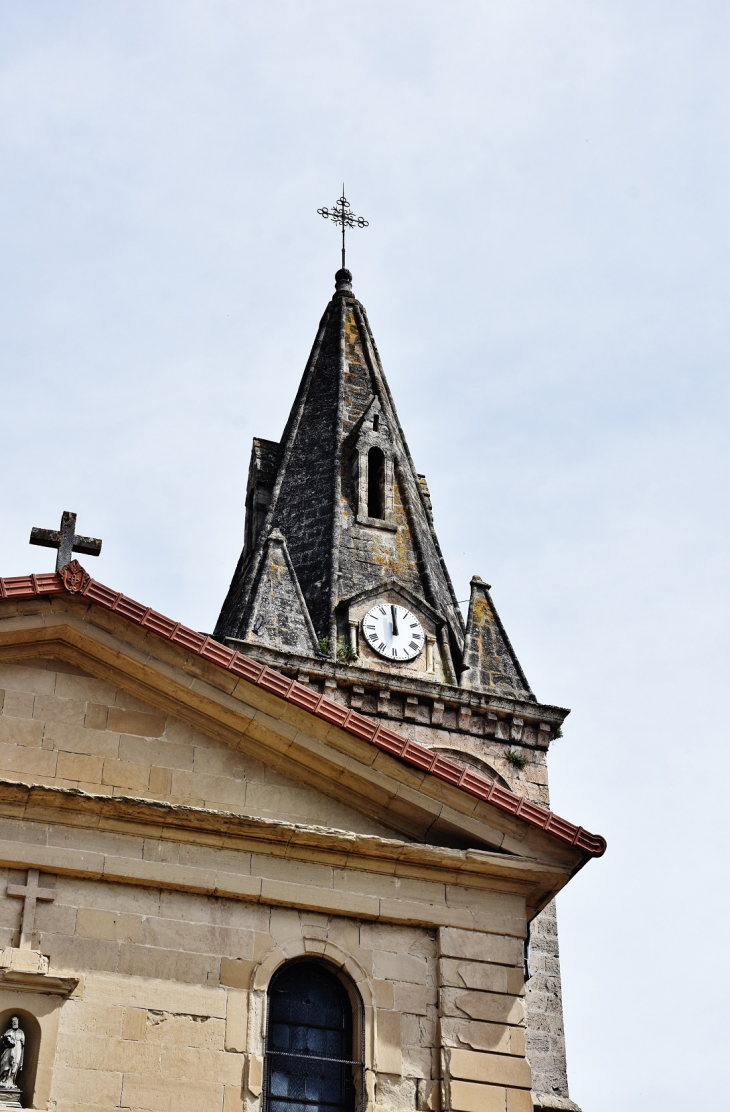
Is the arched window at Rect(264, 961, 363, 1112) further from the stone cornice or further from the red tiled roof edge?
the red tiled roof edge

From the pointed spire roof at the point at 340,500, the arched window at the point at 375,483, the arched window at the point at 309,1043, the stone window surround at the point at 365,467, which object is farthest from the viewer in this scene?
the arched window at the point at 375,483

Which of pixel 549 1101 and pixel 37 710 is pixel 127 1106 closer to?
pixel 37 710

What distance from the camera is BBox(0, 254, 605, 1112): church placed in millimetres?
12000

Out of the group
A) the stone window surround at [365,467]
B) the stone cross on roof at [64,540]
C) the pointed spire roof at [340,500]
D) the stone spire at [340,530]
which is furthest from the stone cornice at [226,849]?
the stone window surround at [365,467]

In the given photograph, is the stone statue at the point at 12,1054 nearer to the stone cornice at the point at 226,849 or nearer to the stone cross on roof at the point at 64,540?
the stone cornice at the point at 226,849

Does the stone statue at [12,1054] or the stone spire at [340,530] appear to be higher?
the stone spire at [340,530]

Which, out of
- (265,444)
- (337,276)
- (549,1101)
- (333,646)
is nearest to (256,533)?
(265,444)

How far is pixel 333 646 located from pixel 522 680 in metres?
3.45

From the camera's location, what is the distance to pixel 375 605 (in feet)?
99.3

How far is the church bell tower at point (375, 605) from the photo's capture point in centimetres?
2791

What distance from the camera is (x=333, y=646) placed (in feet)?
95.1

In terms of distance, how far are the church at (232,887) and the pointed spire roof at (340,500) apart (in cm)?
1561

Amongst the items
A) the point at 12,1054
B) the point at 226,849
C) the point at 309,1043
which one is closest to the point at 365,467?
the point at 226,849

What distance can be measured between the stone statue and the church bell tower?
1272 cm
